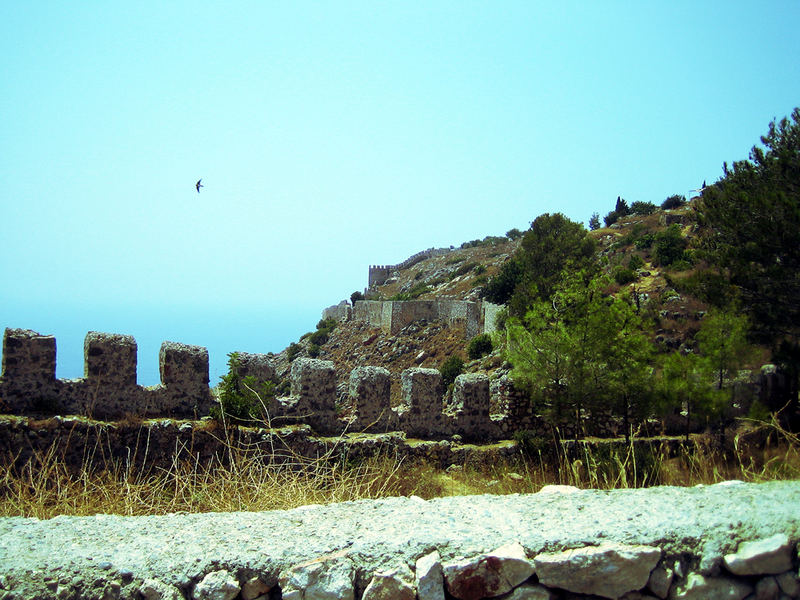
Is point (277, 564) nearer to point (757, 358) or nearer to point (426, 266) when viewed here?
point (757, 358)

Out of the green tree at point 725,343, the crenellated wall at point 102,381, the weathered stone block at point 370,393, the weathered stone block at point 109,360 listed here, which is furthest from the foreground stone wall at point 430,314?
the weathered stone block at point 109,360

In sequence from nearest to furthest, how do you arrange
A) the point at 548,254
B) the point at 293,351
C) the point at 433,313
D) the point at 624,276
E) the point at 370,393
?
the point at 370,393, the point at 548,254, the point at 624,276, the point at 433,313, the point at 293,351

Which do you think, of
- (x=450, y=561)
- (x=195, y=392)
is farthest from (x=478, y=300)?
(x=450, y=561)

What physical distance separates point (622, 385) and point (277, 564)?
12080 millimetres

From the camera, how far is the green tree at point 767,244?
1775cm

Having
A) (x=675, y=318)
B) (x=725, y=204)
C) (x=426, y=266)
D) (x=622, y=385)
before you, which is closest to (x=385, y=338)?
(x=675, y=318)

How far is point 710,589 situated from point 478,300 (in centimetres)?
4817

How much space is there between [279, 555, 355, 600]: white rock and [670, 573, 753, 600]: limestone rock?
1796mm

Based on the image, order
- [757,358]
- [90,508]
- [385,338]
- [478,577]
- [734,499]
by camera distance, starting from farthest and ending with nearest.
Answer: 1. [385,338]
2. [757,358]
3. [90,508]
4. [734,499]
5. [478,577]

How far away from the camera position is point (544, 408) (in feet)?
46.5

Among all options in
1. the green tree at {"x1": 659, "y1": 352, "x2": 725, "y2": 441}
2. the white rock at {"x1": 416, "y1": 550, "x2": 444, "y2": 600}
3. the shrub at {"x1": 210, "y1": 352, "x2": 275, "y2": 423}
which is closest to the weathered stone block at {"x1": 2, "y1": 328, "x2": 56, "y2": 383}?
the shrub at {"x1": 210, "y1": 352, "x2": 275, "y2": 423}

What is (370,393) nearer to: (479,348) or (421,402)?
(421,402)

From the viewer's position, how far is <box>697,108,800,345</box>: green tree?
58.2 ft

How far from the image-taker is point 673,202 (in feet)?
226
